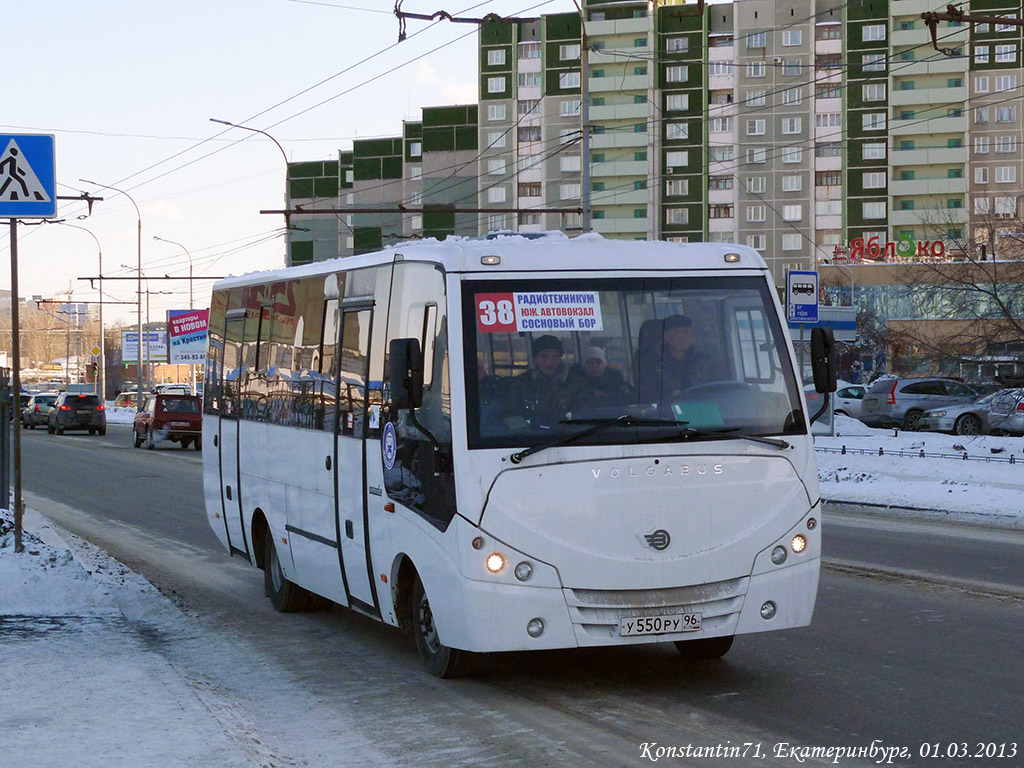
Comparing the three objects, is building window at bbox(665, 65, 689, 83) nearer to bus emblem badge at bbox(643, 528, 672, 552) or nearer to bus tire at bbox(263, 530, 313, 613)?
bus tire at bbox(263, 530, 313, 613)

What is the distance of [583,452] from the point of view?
7.38m

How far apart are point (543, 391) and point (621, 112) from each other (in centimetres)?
10395

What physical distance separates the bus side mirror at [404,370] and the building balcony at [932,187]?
10279cm

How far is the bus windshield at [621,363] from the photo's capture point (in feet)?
24.6

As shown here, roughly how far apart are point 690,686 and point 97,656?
11.7 feet

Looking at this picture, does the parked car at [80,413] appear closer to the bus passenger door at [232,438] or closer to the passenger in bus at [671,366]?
the bus passenger door at [232,438]

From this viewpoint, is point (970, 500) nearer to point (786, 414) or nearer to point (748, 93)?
point (786, 414)

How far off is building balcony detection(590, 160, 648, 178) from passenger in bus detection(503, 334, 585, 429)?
103 meters

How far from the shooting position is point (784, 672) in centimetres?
791

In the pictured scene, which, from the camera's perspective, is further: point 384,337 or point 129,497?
point 129,497

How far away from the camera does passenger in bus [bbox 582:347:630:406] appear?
24.8 ft

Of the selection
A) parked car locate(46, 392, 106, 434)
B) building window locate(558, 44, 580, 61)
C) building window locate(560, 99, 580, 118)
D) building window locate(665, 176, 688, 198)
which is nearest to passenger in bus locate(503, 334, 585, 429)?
parked car locate(46, 392, 106, 434)

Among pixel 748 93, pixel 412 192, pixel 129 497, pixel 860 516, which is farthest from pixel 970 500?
pixel 412 192

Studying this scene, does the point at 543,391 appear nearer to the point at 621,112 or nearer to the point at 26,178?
the point at 26,178
